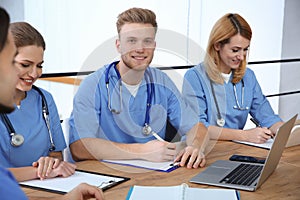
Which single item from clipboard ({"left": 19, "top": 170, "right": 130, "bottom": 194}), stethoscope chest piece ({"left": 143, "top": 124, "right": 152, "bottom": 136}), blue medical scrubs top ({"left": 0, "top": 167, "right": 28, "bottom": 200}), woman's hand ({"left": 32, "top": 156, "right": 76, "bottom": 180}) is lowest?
clipboard ({"left": 19, "top": 170, "right": 130, "bottom": 194})

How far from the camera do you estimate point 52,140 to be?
168 centimetres

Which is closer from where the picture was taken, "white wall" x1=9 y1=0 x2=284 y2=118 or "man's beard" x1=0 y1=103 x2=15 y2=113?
"man's beard" x1=0 y1=103 x2=15 y2=113

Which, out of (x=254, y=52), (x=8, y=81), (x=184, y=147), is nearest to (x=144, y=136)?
(x=184, y=147)

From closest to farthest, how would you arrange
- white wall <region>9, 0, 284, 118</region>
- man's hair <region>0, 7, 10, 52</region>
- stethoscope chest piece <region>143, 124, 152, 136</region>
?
man's hair <region>0, 7, 10, 52</region>
stethoscope chest piece <region>143, 124, 152, 136</region>
white wall <region>9, 0, 284, 118</region>

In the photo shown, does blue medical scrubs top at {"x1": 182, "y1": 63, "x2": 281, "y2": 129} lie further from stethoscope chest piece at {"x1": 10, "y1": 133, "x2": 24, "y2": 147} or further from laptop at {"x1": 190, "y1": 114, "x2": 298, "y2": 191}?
stethoscope chest piece at {"x1": 10, "y1": 133, "x2": 24, "y2": 147}

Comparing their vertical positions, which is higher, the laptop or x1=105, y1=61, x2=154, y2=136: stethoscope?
x1=105, y1=61, x2=154, y2=136: stethoscope

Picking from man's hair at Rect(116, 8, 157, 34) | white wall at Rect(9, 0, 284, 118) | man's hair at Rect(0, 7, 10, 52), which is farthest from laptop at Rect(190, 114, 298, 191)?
white wall at Rect(9, 0, 284, 118)

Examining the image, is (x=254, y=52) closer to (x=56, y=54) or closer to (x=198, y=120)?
(x=56, y=54)

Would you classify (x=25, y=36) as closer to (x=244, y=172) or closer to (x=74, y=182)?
(x=74, y=182)

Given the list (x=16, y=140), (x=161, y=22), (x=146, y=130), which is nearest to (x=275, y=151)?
(x=146, y=130)

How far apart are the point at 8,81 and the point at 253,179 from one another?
95 centimetres

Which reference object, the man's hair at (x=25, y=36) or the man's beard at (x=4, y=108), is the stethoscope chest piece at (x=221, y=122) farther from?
the man's beard at (x=4, y=108)

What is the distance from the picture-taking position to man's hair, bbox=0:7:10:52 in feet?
2.24

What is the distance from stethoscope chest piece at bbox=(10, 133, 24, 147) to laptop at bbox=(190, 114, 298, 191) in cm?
58
